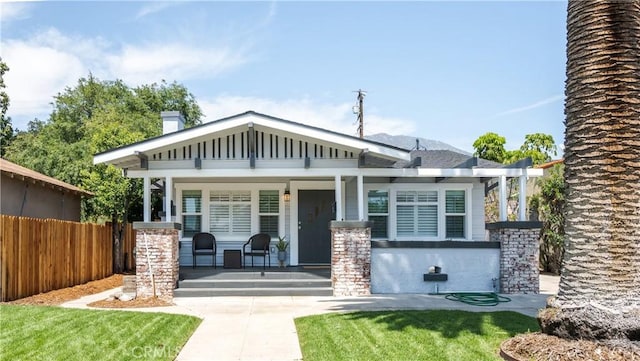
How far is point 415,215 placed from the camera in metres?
14.0

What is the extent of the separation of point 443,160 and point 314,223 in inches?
163

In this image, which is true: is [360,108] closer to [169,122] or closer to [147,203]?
[169,122]

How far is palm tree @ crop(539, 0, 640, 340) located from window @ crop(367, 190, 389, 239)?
8417 millimetres

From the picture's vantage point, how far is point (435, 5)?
9.99 meters

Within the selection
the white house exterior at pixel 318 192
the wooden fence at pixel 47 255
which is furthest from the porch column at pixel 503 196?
the wooden fence at pixel 47 255

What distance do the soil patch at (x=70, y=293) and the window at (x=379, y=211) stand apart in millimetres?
6635

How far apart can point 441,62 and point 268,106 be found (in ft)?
40.4

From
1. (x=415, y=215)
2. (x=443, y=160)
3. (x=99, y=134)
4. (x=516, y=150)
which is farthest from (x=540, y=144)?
(x=99, y=134)

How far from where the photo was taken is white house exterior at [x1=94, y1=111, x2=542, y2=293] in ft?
38.8

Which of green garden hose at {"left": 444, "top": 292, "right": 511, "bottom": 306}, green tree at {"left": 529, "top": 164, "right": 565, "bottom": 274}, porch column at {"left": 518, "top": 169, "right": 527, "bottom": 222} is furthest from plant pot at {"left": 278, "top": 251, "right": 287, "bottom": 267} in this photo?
green tree at {"left": 529, "top": 164, "right": 565, "bottom": 274}

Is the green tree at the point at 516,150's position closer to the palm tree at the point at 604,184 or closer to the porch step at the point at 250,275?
the porch step at the point at 250,275

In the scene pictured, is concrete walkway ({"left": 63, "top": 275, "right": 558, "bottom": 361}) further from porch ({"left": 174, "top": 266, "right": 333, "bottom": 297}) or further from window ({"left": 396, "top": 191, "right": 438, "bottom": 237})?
window ({"left": 396, "top": 191, "right": 438, "bottom": 237})

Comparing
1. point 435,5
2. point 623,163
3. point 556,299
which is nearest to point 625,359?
point 556,299

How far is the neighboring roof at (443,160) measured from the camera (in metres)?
14.4
